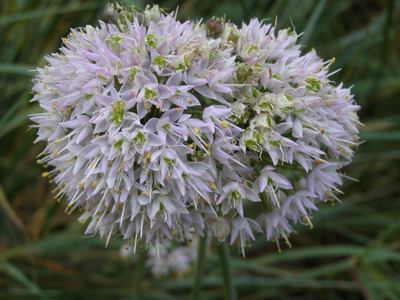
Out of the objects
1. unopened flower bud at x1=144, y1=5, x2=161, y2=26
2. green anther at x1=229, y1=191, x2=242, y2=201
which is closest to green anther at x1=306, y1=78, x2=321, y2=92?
green anther at x1=229, y1=191, x2=242, y2=201

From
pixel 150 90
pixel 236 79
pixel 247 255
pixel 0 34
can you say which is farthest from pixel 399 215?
pixel 0 34

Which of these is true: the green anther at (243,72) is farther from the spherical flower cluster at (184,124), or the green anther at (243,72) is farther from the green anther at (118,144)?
the green anther at (118,144)

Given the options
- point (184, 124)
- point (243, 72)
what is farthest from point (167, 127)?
point (243, 72)

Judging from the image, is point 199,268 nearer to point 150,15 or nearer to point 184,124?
point 184,124

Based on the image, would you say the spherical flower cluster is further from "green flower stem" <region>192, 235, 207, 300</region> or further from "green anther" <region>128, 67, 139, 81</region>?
"green flower stem" <region>192, 235, 207, 300</region>

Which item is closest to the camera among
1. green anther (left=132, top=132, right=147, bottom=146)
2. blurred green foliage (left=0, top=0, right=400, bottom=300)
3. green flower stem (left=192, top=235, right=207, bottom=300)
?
green anther (left=132, top=132, right=147, bottom=146)

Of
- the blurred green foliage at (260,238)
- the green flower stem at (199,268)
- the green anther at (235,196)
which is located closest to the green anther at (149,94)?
the green anther at (235,196)
